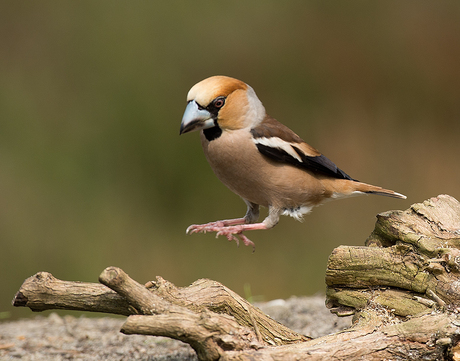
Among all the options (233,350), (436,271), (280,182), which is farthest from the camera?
(280,182)

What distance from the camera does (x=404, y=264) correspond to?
2.63m

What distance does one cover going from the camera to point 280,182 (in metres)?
3.15

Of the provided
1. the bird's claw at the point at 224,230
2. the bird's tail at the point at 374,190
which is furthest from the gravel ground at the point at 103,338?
the bird's tail at the point at 374,190

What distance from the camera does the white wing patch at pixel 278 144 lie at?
3.13 metres

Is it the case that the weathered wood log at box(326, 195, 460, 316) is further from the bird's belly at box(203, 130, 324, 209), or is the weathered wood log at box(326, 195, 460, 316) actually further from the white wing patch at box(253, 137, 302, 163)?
the white wing patch at box(253, 137, 302, 163)

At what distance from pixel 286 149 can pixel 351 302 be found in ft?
3.34

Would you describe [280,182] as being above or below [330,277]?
above

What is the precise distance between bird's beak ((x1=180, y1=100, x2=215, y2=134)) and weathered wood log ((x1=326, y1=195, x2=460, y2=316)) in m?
1.06

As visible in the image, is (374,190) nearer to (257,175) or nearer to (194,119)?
(257,175)

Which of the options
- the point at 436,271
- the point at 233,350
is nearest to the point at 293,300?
the point at 436,271

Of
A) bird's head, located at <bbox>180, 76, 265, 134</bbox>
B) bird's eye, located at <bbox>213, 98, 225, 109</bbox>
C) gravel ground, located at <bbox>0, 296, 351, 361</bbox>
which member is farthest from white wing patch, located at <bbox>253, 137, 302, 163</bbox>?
gravel ground, located at <bbox>0, 296, 351, 361</bbox>

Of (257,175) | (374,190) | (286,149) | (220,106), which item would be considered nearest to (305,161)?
(286,149)

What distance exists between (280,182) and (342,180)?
538mm

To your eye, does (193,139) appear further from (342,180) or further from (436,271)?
(436,271)
